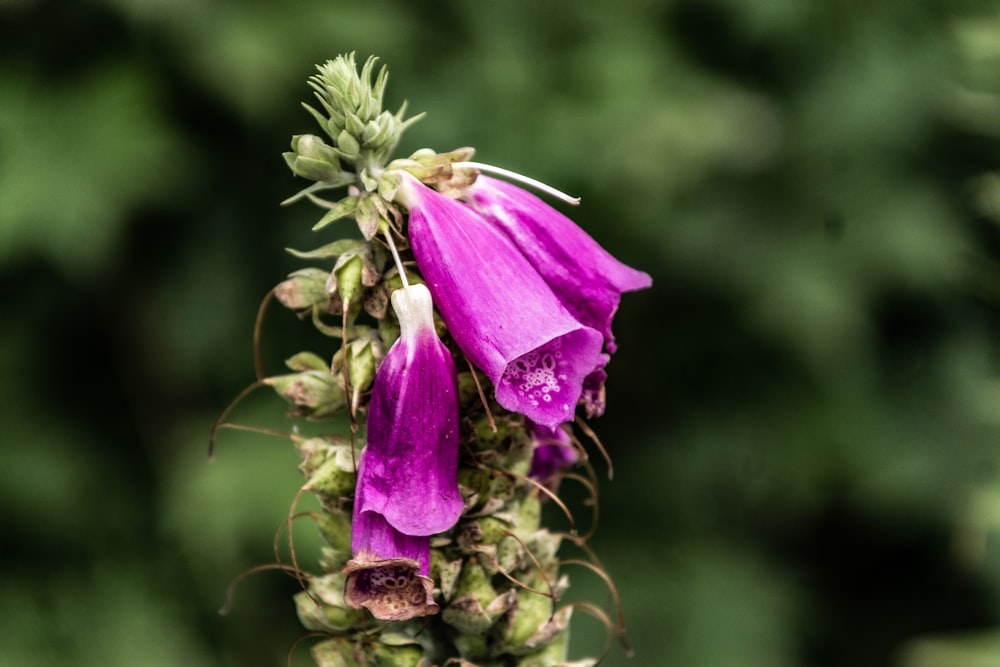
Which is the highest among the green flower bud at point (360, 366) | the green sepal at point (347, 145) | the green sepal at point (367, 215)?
the green sepal at point (347, 145)

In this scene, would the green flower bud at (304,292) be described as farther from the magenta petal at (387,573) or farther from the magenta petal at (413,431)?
the magenta petal at (387,573)

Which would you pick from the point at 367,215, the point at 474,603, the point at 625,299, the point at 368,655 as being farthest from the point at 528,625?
the point at 625,299

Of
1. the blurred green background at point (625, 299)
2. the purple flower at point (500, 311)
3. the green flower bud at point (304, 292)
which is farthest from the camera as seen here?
the blurred green background at point (625, 299)

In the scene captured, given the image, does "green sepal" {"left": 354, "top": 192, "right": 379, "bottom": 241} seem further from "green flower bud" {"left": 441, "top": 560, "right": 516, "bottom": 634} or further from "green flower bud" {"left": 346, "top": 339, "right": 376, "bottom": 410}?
"green flower bud" {"left": 441, "top": 560, "right": 516, "bottom": 634}

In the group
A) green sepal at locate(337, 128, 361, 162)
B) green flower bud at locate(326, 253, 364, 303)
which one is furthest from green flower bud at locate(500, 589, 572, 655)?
green sepal at locate(337, 128, 361, 162)

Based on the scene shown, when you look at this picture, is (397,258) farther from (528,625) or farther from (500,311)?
(528,625)

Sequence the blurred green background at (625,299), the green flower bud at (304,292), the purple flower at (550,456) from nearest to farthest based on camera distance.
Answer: the green flower bud at (304,292) < the purple flower at (550,456) < the blurred green background at (625,299)

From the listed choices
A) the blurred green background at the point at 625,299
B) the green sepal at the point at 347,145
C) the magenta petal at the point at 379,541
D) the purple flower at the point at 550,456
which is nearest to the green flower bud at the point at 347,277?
the green sepal at the point at 347,145
